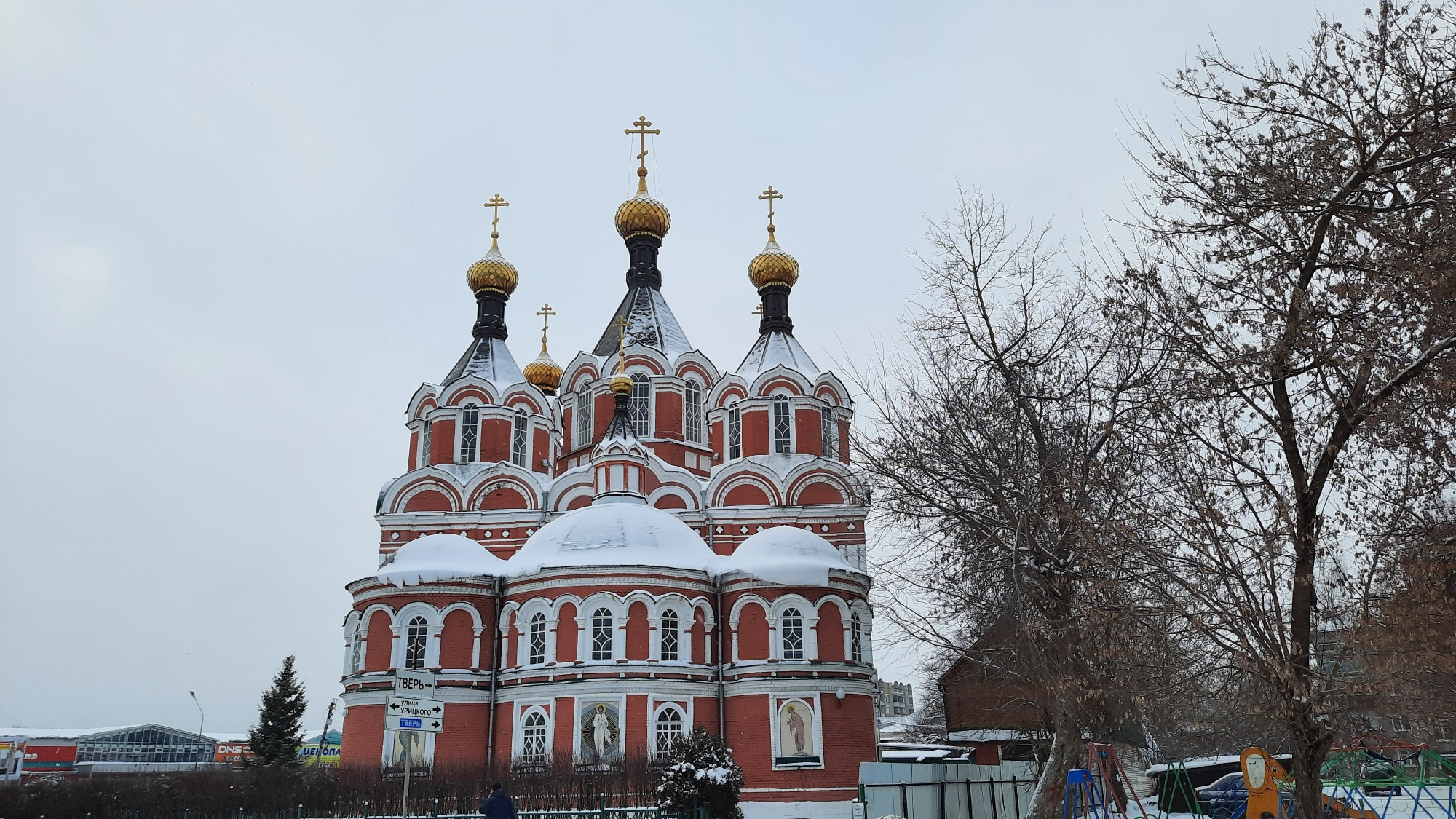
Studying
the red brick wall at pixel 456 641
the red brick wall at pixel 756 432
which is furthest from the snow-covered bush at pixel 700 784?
the red brick wall at pixel 756 432

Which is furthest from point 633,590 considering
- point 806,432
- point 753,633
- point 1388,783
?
point 1388,783

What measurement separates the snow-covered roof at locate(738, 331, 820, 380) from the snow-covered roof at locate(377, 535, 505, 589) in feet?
30.7

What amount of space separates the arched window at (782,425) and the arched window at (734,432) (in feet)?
3.31

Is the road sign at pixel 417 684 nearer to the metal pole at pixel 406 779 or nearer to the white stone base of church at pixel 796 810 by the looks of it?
the metal pole at pixel 406 779

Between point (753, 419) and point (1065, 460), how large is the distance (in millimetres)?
16033

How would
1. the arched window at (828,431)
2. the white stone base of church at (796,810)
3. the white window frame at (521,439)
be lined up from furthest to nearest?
the white window frame at (521,439) < the arched window at (828,431) < the white stone base of church at (796,810)

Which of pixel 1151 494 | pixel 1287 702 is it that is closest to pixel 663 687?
pixel 1151 494

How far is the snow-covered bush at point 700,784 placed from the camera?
1570 cm

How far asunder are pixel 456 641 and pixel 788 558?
7878mm

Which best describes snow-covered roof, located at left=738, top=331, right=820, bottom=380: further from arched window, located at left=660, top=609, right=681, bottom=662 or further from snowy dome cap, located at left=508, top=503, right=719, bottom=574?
arched window, located at left=660, top=609, right=681, bottom=662

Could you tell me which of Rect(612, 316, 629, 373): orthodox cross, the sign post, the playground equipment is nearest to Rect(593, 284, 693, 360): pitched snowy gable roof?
Rect(612, 316, 629, 373): orthodox cross

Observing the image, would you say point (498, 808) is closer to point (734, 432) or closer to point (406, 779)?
point (406, 779)

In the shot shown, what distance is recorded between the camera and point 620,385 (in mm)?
29594

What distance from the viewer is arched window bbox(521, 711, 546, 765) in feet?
75.4
